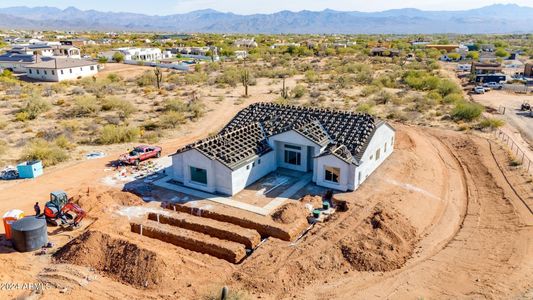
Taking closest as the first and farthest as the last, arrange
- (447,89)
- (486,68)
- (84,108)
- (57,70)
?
1. (84,108)
2. (447,89)
3. (57,70)
4. (486,68)

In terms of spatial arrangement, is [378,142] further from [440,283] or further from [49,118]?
[49,118]

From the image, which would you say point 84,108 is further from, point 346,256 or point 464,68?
point 464,68

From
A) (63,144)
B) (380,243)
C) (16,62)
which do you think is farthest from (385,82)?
(16,62)

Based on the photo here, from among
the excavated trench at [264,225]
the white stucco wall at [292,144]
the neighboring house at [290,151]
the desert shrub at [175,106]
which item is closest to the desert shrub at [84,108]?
the desert shrub at [175,106]

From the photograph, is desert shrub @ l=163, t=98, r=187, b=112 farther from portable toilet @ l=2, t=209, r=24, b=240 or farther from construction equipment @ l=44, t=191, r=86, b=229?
portable toilet @ l=2, t=209, r=24, b=240

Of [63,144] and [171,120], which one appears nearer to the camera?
[63,144]

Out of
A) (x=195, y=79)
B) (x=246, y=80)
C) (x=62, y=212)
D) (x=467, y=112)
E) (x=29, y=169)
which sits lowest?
(x=62, y=212)

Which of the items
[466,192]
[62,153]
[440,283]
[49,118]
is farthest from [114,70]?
[440,283]
